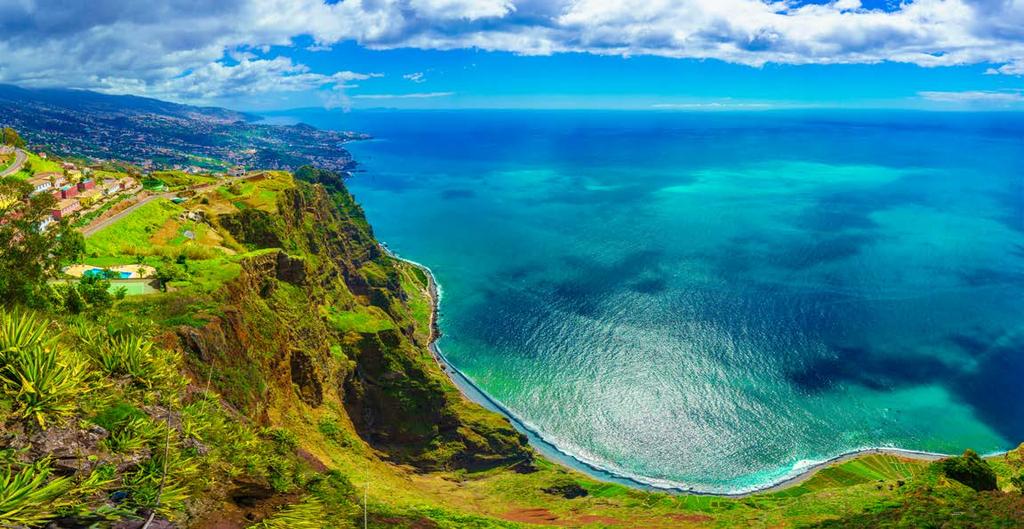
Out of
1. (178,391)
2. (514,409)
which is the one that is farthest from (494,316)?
(178,391)

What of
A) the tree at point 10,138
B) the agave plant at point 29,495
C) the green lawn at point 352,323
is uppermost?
the tree at point 10,138

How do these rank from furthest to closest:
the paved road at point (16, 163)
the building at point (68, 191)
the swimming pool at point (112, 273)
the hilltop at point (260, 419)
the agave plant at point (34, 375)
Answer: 1. the paved road at point (16, 163)
2. the building at point (68, 191)
3. the swimming pool at point (112, 273)
4. the hilltop at point (260, 419)
5. the agave plant at point (34, 375)

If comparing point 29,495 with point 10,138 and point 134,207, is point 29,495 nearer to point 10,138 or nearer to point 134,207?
point 134,207

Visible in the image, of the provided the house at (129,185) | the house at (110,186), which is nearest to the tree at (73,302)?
the house at (110,186)

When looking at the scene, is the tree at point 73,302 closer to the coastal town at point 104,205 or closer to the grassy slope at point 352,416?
the coastal town at point 104,205

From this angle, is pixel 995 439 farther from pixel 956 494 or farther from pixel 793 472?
pixel 956 494

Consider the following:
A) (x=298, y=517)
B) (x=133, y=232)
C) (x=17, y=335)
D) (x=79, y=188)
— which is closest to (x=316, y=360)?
(x=133, y=232)
